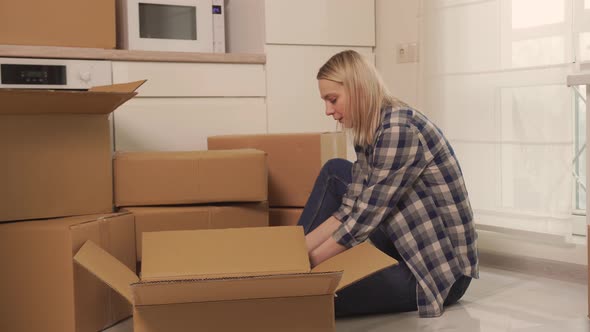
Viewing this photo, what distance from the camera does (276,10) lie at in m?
2.82

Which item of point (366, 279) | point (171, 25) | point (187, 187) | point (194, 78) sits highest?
point (171, 25)

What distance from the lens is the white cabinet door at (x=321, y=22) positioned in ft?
9.27

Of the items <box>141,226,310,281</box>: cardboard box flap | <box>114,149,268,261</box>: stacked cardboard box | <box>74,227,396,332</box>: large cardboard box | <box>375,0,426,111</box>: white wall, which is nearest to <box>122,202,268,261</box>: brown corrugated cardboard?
<box>114,149,268,261</box>: stacked cardboard box

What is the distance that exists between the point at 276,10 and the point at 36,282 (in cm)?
152

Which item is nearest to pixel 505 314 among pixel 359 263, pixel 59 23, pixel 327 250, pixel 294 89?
pixel 327 250

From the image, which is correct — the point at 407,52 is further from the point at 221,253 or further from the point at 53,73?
the point at 221,253

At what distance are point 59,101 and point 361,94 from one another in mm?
742

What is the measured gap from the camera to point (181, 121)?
2.65 metres

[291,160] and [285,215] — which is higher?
[291,160]

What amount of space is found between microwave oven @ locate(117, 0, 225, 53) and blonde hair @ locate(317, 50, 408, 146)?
1.12m

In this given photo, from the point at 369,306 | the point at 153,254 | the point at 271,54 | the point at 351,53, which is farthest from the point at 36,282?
the point at 271,54

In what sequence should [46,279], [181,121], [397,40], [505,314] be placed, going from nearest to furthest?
[46,279] → [505,314] → [181,121] → [397,40]

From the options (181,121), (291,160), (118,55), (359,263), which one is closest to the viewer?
(359,263)

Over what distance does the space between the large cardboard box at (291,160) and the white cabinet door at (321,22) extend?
1.96 feet
